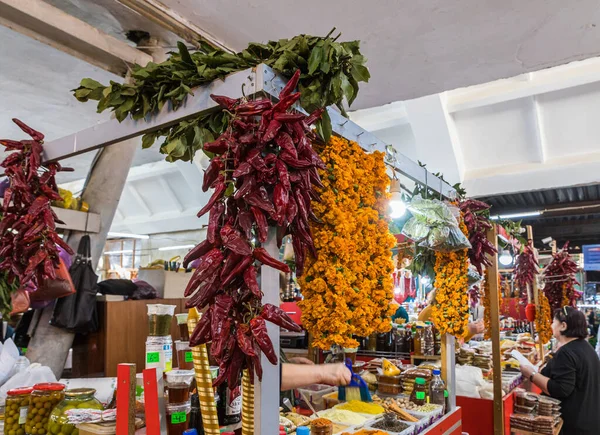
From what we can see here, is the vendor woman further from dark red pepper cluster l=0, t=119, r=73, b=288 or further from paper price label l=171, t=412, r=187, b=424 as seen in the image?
dark red pepper cluster l=0, t=119, r=73, b=288

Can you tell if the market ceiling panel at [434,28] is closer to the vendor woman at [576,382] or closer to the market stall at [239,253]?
the market stall at [239,253]

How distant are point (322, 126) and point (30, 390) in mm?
1974

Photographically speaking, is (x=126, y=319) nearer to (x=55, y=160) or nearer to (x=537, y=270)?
(x=55, y=160)

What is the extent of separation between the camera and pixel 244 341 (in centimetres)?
142

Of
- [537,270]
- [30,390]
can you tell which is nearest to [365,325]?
[30,390]

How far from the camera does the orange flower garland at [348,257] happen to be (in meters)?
1.93

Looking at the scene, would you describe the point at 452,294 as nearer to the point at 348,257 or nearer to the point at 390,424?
the point at 390,424

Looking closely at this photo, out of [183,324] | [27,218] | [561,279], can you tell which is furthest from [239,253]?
[561,279]

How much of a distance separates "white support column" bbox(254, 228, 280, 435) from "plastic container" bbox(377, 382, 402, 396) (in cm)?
276

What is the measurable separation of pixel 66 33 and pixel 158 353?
103 inches

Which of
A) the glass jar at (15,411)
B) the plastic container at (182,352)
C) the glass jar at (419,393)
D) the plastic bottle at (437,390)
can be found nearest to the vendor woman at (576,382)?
the plastic bottle at (437,390)

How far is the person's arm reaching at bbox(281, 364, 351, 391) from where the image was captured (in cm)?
204

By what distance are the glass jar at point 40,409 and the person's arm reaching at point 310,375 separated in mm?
1142

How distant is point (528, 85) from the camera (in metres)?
7.34
